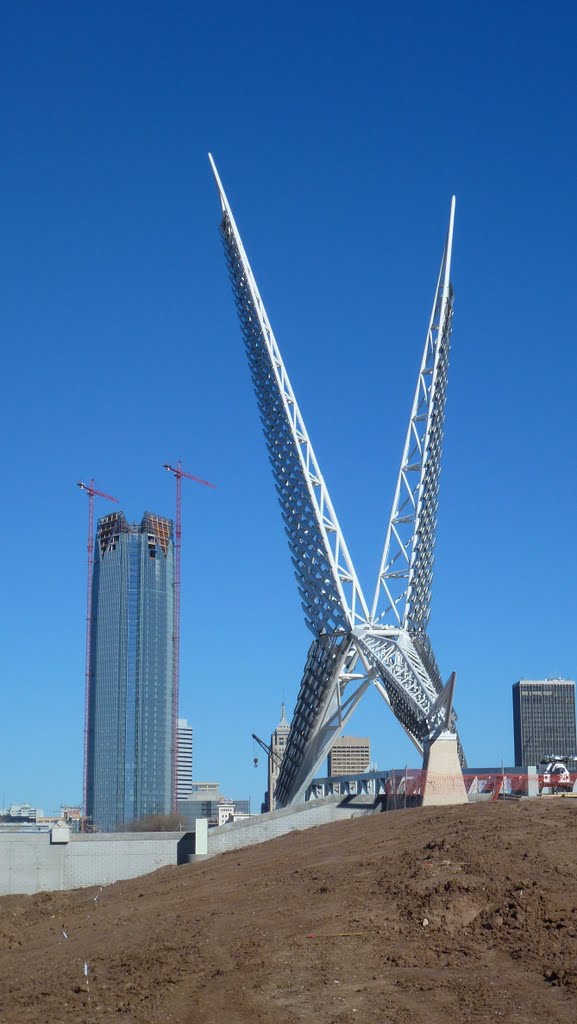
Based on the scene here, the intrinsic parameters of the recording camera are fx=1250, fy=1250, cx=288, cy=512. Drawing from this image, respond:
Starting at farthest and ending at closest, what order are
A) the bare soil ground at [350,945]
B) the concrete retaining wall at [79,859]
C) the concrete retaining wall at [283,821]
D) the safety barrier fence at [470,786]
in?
the concrete retaining wall at [283,821], the concrete retaining wall at [79,859], the safety barrier fence at [470,786], the bare soil ground at [350,945]

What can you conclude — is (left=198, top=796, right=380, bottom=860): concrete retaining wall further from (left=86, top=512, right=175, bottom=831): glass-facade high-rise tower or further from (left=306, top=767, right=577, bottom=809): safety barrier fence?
(left=86, top=512, right=175, bottom=831): glass-facade high-rise tower

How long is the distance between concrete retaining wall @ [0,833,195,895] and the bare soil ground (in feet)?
44.3

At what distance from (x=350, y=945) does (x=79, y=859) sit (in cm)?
2547

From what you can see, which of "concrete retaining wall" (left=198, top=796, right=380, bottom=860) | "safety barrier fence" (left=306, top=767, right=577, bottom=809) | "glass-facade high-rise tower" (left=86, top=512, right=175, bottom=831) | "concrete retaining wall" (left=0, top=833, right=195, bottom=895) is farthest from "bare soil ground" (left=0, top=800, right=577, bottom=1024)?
"glass-facade high-rise tower" (left=86, top=512, right=175, bottom=831)

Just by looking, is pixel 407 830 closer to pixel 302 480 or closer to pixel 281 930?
pixel 281 930

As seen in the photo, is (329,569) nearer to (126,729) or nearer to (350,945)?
(350,945)

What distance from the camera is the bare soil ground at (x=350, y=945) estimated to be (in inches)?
625

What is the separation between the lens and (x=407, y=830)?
30219 millimetres

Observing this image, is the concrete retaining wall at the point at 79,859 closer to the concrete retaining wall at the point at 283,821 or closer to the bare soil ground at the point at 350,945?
the concrete retaining wall at the point at 283,821

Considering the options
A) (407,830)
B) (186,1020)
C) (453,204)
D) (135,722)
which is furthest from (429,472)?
(135,722)

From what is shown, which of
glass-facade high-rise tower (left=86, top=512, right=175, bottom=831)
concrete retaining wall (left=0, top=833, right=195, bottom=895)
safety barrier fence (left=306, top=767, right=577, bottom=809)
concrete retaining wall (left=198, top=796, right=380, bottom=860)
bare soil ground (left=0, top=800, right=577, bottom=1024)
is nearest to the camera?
bare soil ground (left=0, top=800, right=577, bottom=1024)

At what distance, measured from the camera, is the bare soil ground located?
52.1 feet

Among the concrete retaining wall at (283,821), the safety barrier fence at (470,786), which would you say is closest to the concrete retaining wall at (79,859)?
the concrete retaining wall at (283,821)

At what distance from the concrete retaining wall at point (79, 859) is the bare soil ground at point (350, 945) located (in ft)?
44.3
